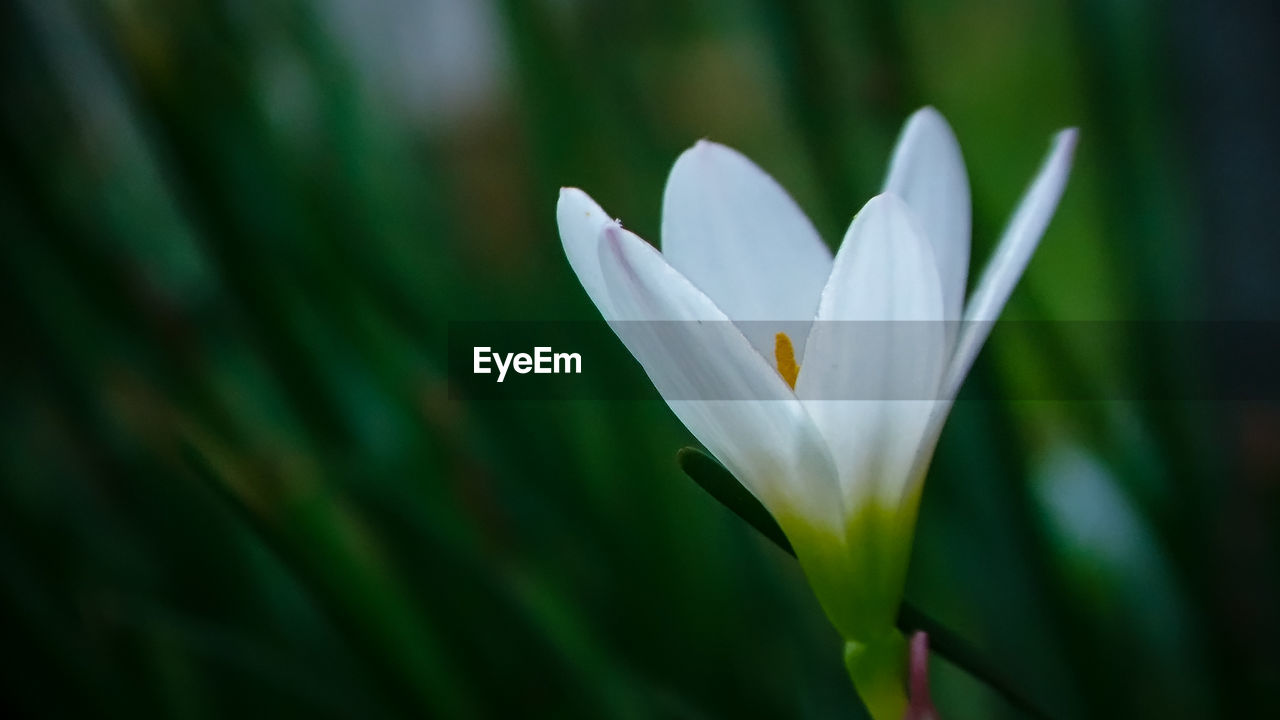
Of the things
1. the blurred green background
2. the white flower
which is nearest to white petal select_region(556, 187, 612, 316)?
the white flower

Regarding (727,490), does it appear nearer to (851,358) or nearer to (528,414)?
(851,358)

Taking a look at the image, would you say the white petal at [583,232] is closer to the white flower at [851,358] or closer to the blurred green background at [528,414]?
the white flower at [851,358]

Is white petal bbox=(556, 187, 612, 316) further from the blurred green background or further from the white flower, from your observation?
the blurred green background

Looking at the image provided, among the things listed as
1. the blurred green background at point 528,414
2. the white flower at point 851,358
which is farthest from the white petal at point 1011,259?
the blurred green background at point 528,414

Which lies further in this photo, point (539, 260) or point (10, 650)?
point (539, 260)

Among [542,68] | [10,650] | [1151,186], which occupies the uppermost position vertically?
[542,68]

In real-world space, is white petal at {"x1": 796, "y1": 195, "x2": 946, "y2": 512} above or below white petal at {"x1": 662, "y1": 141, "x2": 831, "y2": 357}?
below

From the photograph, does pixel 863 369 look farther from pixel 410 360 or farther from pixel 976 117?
pixel 976 117

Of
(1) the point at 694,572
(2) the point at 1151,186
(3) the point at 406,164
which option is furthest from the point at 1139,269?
(3) the point at 406,164
